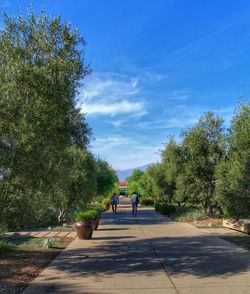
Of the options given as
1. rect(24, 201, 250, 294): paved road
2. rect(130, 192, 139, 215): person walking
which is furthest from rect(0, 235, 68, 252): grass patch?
rect(130, 192, 139, 215): person walking

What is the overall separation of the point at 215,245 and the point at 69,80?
7.19 m

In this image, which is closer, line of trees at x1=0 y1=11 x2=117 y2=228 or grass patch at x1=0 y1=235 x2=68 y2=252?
line of trees at x1=0 y1=11 x2=117 y2=228

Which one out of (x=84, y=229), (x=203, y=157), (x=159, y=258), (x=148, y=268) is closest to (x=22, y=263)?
(x=148, y=268)

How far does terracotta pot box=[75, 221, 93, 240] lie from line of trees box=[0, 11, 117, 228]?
15.3 feet

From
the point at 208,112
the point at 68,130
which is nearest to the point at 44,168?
the point at 68,130

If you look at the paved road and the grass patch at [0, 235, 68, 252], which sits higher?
the grass patch at [0, 235, 68, 252]

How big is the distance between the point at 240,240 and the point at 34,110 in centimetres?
955

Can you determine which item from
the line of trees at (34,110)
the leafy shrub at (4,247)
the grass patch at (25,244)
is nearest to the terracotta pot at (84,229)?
the grass patch at (25,244)

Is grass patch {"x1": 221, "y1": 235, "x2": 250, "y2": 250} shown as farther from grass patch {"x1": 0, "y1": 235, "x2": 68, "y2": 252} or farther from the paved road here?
grass patch {"x1": 0, "y1": 235, "x2": 68, "y2": 252}

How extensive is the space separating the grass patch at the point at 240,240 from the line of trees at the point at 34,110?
6.28m

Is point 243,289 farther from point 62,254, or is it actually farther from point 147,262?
point 62,254

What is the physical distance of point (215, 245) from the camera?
15062mm

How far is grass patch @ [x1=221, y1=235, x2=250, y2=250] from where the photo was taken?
1501 centimetres

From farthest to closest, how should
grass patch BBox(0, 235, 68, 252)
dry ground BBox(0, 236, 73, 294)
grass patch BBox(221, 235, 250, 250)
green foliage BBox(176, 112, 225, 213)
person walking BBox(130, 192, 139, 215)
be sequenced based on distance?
person walking BBox(130, 192, 139, 215), green foliage BBox(176, 112, 225, 213), grass patch BBox(221, 235, 250, 250), grass patch BBox(0, 235, 68, 252), dry ground BBox(0, 236, 73, 294)
